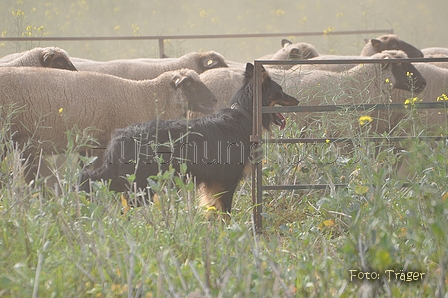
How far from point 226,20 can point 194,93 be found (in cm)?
1750

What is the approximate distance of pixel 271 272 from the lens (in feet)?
7.96

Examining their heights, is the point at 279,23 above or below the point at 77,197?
below

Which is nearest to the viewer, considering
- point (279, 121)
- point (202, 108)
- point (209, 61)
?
point (279, 121)

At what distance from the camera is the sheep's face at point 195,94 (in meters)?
6.48

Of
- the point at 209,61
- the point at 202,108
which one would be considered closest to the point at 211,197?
the point at 202,108

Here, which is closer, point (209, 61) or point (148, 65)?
point (148, 65)

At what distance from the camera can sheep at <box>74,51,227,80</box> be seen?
26.8ft

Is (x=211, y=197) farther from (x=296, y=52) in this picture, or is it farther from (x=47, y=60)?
(x=296, y=52)

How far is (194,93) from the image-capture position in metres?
6.55

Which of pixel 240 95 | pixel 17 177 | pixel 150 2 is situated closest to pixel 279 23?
pixel 150 2

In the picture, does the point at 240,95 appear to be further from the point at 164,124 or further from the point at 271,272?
the point at 271,272

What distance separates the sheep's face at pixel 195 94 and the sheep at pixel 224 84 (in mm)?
235

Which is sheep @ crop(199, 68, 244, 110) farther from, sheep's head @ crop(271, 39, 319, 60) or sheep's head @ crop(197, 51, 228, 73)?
sheep's head @ crop(271, 39, 319, 60)

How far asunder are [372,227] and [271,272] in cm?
39
